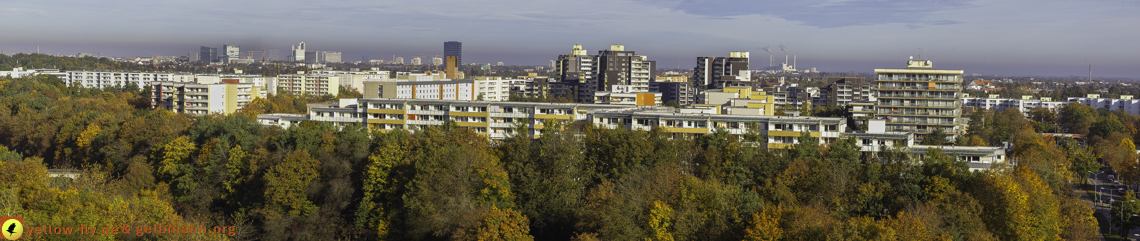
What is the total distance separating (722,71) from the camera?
78.1 m

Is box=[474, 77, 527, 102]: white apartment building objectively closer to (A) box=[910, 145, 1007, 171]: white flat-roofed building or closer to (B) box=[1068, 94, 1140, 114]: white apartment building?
(A) box=[910, 145, 1007, 171]: white flat-roofed building

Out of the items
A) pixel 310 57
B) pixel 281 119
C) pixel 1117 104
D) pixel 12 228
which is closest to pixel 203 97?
pixel 281 119

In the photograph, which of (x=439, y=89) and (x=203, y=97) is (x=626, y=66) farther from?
(x=203, y=97)

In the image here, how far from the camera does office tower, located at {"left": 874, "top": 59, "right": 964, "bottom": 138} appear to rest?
35.1m

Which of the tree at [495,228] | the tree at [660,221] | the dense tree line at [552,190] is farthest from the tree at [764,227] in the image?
the tree at [495,228]

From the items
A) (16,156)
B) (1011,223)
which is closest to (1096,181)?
(1011,223)

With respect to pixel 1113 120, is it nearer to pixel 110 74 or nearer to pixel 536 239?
pixel 536 239

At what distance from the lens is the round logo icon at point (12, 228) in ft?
58.3

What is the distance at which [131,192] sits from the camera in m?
27.4

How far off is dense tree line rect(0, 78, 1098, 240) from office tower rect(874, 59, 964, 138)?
12.2 ft

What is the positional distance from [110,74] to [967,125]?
6484cm

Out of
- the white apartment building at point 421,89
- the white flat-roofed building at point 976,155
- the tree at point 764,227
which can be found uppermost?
the white apartment building at point 421,89

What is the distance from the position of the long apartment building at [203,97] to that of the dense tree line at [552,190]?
562 inches

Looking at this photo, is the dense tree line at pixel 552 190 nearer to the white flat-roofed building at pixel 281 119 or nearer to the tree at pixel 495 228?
the tree at pixel 495 228
